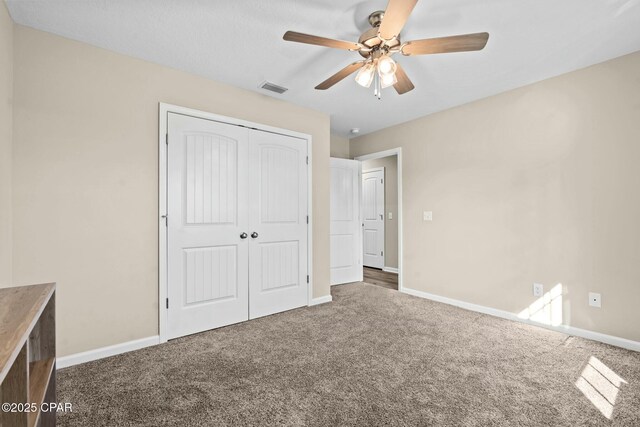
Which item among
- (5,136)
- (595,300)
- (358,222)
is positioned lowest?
(595,300)

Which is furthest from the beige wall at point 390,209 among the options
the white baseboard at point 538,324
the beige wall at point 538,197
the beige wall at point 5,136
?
the beige wall at point 5,136

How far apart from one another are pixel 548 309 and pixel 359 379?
219cm

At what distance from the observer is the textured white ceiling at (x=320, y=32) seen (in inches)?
75.0

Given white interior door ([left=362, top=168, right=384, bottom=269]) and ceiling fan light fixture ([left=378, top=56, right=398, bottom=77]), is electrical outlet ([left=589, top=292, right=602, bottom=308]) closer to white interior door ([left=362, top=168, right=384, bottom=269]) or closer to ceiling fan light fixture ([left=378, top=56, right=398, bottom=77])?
ceiling fan light fixture ([left=378, top=56, right=398, bottom=77])

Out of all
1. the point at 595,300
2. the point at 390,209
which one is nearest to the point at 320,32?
the point at 595,300

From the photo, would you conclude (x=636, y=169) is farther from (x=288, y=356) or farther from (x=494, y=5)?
(x=288, y=356)

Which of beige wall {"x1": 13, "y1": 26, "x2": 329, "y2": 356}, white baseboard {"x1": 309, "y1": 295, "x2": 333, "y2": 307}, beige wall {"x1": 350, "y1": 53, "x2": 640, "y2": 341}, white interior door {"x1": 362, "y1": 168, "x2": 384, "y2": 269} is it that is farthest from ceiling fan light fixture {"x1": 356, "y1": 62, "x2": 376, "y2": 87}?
white interior door {"x1": 362, "y1": 168, "x2": 384, "y2": 269}

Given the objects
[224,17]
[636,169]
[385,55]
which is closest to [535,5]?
[385,55]

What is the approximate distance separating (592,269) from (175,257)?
3.76 metres

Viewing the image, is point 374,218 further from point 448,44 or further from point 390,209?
point 448,44

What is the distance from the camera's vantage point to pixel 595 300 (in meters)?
2.62

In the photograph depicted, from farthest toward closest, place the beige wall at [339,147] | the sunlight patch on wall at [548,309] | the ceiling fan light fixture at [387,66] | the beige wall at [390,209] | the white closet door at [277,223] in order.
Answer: the beige wall at [390,209] < the beige wall at [339,147] < the white closet door at [277,223] < the sunlight patch on wall at [548,309] < the ceiling fan light fixture at [387,66]

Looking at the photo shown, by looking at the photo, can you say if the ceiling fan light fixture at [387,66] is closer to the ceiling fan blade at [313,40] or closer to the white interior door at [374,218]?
the ceiling fan blade at [313,40]

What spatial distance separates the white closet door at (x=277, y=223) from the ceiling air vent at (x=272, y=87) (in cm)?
46
